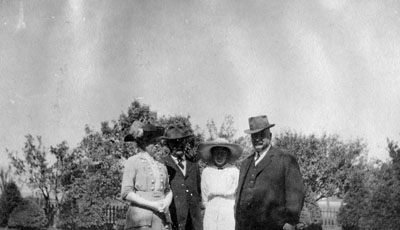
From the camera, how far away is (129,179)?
4895 millimetres

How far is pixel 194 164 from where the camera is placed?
6.77 m

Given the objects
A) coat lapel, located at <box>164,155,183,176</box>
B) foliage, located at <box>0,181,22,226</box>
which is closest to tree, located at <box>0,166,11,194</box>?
foliage, located at <box>0,181,22,226</box>

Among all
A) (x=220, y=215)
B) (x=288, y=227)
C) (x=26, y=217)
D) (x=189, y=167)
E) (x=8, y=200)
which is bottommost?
(x=288, y=227)

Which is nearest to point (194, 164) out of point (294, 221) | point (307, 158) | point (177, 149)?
point (177, 149)

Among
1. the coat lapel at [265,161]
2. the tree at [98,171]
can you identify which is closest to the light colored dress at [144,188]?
the coat lapel at [265,161]

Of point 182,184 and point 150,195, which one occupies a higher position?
point 182,184

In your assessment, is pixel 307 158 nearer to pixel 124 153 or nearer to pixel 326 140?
pixel 326 140

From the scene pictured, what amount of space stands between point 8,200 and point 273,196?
19955 mm

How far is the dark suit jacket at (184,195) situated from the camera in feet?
21.1

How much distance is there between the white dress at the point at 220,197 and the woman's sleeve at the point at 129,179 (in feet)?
5.84

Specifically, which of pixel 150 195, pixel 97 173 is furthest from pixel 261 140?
pixel 97 173

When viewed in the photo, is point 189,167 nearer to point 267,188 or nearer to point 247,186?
point 247,186

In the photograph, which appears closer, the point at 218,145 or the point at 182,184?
the point at 218,145

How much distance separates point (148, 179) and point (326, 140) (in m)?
33.6
